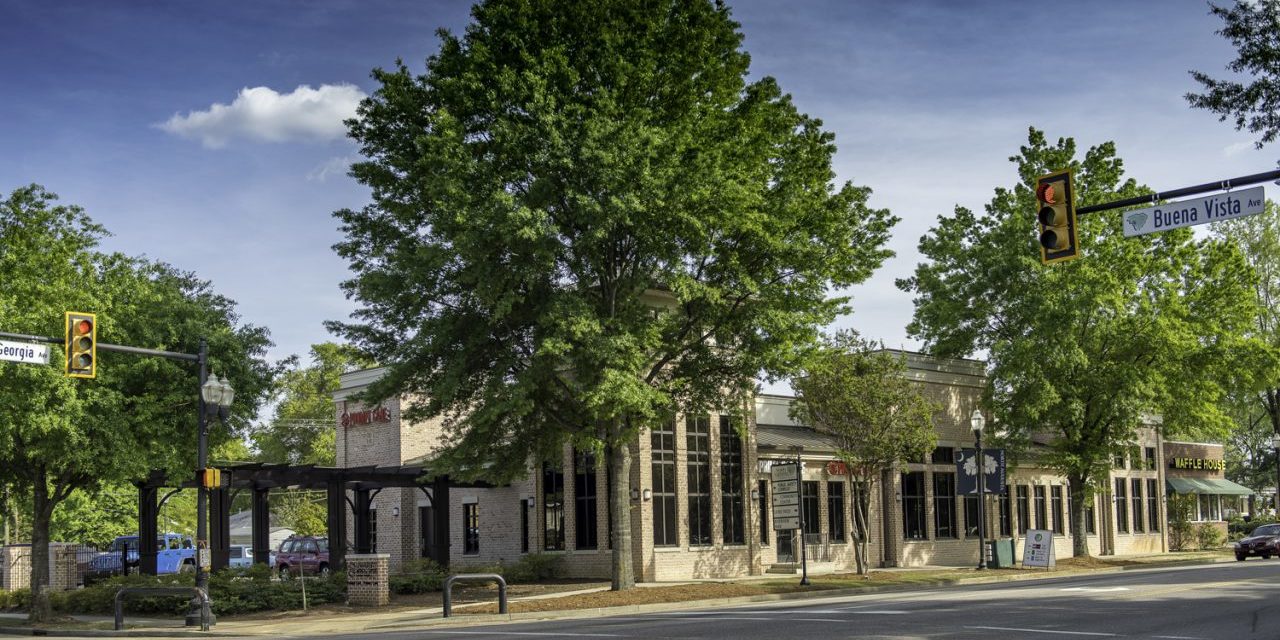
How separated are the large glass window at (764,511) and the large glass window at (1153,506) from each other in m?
25.7

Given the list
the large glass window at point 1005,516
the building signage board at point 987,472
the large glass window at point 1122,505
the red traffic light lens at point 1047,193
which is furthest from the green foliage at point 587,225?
the large glass window at point 1122,505

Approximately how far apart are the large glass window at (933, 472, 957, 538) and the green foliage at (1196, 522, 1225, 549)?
19367 millimetres

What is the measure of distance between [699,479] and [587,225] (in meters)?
12.3

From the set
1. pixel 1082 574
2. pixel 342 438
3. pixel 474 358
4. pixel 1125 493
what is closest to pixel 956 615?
pixel 474 358

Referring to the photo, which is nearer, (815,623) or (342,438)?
(815,623)

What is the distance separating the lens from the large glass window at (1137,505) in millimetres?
55375

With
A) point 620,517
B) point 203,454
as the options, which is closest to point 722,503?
point 620,517

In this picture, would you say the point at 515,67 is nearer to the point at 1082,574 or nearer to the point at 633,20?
the point at 633,20

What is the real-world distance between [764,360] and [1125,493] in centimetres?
3250

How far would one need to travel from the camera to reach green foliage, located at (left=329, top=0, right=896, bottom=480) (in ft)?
87.9

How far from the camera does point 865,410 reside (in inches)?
1357

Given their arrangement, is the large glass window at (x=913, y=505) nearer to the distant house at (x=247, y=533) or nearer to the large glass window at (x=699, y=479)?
the large glass window at (x=699, y=479)

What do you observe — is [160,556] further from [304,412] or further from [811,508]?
[304,412]

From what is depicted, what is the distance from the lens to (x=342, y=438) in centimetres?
4816
